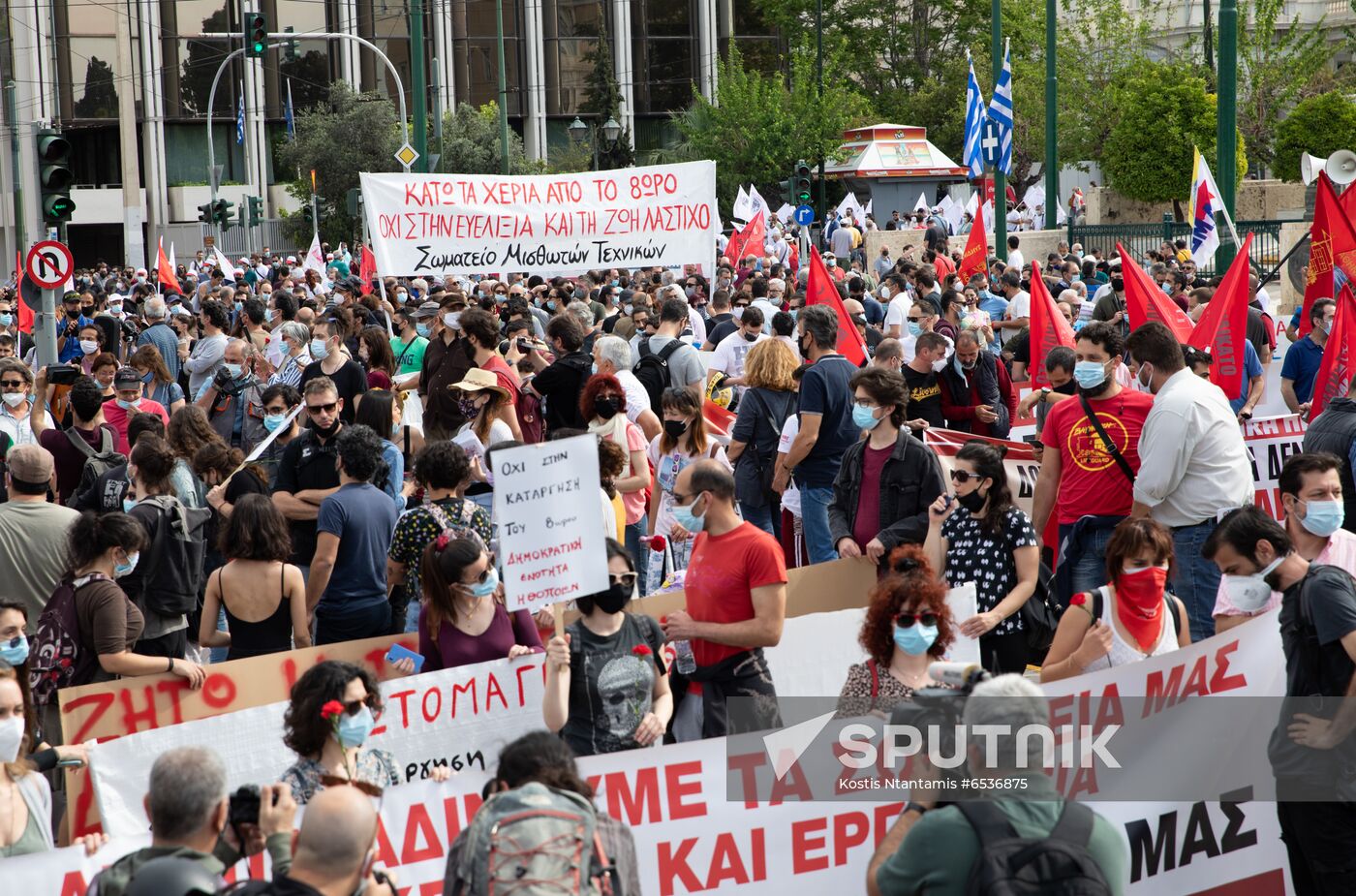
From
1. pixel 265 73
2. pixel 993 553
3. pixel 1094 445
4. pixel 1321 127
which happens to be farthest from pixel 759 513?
pixel 265 73

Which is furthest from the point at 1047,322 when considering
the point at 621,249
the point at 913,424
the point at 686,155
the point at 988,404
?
the point at 686,155

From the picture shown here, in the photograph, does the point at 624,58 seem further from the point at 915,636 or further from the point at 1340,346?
the point at 915,636

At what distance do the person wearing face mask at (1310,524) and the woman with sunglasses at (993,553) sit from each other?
35.4 inches

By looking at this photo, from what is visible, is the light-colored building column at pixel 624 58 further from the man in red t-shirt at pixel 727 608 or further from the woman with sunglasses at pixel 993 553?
the man in red t-shirt at pixel 727 608

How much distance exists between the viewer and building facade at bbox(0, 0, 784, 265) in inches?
2255

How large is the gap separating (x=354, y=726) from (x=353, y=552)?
225 cm

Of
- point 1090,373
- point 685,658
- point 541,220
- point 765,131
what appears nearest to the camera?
point 685,658

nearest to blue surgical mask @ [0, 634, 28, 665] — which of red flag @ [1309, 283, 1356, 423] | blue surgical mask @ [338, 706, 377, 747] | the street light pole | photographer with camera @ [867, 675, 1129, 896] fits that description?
blue surgical mask @ [338, 706, 377, 747]

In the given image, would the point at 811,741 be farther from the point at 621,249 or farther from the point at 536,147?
the point at 536,147

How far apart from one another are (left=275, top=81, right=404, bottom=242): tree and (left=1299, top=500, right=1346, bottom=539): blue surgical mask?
48009 mm

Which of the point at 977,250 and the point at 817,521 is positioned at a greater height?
the point at 977,250

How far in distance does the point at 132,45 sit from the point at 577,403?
5335 centimetres

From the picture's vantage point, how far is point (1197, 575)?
713 cm

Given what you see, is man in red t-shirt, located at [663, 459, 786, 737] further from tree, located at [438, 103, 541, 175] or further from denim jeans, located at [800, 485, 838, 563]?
tree, located at [438, 103, 541, 175]
